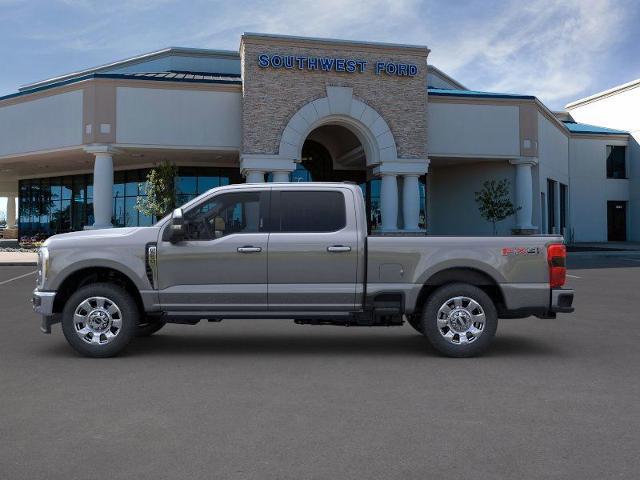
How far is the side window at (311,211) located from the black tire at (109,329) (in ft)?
6.86

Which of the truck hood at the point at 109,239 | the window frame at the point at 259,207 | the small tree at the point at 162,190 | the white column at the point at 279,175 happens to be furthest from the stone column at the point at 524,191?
Answer: the truck hood at the point at 109,239

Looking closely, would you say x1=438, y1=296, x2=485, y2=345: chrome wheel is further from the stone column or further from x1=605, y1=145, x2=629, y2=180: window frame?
x1=605, y1=145, x2=629, y2=180: window frame

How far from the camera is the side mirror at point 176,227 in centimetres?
739

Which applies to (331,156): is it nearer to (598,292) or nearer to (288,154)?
(288,154)

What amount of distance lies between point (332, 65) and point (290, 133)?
12.0ft

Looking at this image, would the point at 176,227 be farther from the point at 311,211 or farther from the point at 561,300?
the point at 561,300

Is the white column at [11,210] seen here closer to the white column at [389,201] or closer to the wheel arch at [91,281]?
the white column at [389,201]

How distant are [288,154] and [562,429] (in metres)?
24.5

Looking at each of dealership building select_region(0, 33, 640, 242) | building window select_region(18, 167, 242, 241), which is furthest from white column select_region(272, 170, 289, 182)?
building window select_region(18, 167, 242, 241)

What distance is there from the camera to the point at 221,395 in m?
5.80

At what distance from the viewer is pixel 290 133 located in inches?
1123

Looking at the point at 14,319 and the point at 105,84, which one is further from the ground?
the point at 105,84

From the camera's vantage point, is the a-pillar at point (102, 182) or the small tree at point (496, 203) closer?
the a-pillar at point (102, 182)

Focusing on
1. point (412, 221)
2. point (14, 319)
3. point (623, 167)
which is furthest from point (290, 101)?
point (623, 167)
